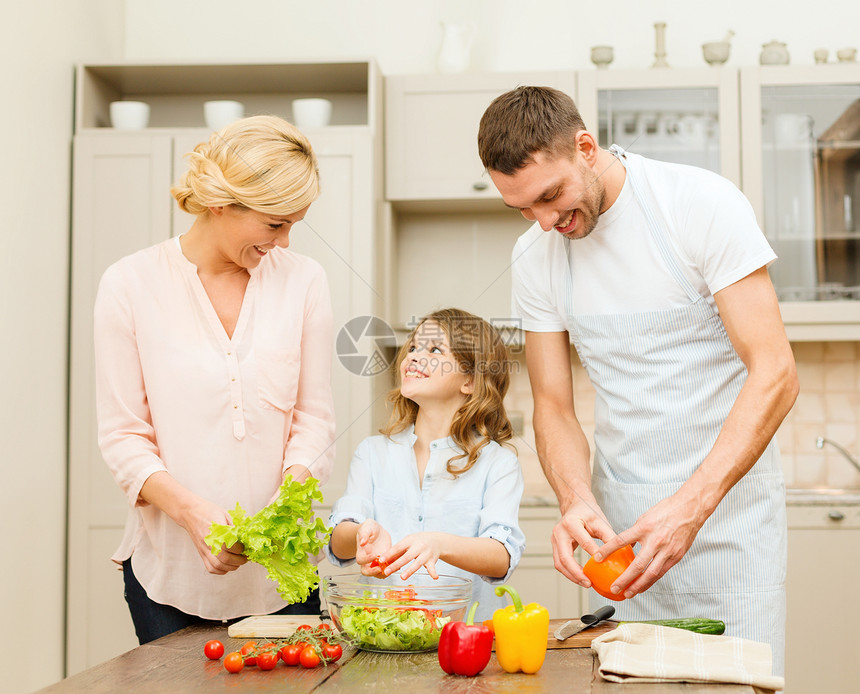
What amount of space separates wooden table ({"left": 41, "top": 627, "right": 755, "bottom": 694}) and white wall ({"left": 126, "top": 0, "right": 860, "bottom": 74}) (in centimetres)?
251

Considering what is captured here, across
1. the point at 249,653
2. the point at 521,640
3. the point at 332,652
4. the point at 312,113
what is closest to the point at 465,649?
the point at 521,640

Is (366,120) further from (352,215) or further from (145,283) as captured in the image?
(145,283)

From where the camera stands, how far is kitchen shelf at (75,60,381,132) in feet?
9.56

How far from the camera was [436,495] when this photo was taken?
1.72 meters

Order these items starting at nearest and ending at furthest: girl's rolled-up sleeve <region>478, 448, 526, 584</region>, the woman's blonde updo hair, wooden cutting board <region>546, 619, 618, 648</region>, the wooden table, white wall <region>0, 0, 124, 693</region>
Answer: the wooden table, wooden cutting board <region>546, 619, 618, 648</region>, the woman's blonde updo hair, girl's rolled-up sleeve <region>478, 448, 526, 584</region>, white wall <region>0, 0, 124, 693</region>

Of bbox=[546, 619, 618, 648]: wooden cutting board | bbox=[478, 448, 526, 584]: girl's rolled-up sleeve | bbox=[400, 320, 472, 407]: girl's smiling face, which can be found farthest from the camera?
bbox=[400, 320, 472, 407]: girl's smiling face

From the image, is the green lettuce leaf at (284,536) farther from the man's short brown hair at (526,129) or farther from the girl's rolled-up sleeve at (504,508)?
the man's short brown hair at (526,129)

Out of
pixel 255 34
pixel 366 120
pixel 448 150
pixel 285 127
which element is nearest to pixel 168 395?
pixel 285 127

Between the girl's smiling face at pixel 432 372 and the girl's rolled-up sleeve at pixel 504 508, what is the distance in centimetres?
17

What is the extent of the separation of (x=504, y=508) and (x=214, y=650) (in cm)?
67

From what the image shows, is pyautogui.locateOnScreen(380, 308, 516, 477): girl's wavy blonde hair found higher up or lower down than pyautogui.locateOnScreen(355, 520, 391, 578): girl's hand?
higher up

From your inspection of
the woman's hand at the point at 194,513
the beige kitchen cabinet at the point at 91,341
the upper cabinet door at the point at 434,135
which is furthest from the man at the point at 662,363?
the beige kitchen cabinet at the point at 91,341

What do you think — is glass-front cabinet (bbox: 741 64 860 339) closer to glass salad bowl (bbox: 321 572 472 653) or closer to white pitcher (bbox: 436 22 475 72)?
white pitcher (bbox: 436 22 475 72)

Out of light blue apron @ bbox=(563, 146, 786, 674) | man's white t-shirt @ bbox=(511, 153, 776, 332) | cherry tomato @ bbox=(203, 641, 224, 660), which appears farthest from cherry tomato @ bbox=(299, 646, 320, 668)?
man's white t-shirt @ bbox=(511, 153, 776, 332)
